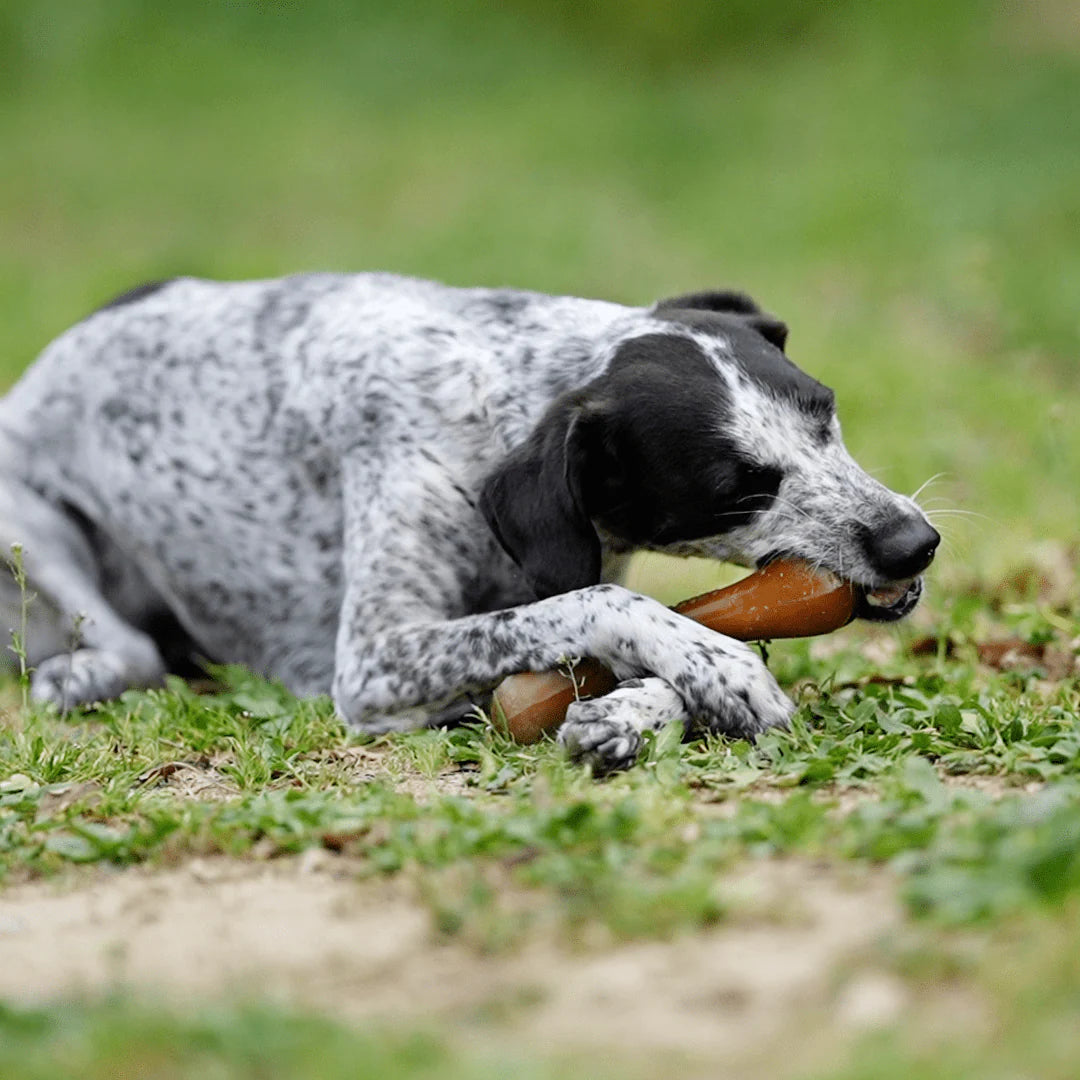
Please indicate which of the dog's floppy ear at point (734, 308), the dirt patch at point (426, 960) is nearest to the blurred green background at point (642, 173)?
the dog's floppy ear at point (734, 308)

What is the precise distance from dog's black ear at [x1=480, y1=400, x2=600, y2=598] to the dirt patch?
122 centimetres

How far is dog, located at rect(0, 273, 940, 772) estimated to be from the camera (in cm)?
423

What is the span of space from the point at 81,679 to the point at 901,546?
102 inches

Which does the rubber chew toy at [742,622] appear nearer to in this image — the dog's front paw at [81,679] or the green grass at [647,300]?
the green grass at [647,300]

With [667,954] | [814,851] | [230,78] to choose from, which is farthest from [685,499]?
[230,78]

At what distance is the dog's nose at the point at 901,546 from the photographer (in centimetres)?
416

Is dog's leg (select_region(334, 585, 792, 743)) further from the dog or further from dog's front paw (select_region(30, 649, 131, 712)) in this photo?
dog's front paw (select_region(30, 649, 131, 712))

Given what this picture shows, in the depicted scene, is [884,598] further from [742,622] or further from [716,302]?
[716,302]

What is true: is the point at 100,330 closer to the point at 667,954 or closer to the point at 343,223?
the point at 667,954

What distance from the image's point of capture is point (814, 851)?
9.92 feet

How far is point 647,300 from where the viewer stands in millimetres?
10453

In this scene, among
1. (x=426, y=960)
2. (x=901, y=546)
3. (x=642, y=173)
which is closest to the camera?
(x=426, y=960)

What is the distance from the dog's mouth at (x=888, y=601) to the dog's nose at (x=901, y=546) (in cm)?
8

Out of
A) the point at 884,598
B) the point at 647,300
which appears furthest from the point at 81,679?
the point at 647,300
